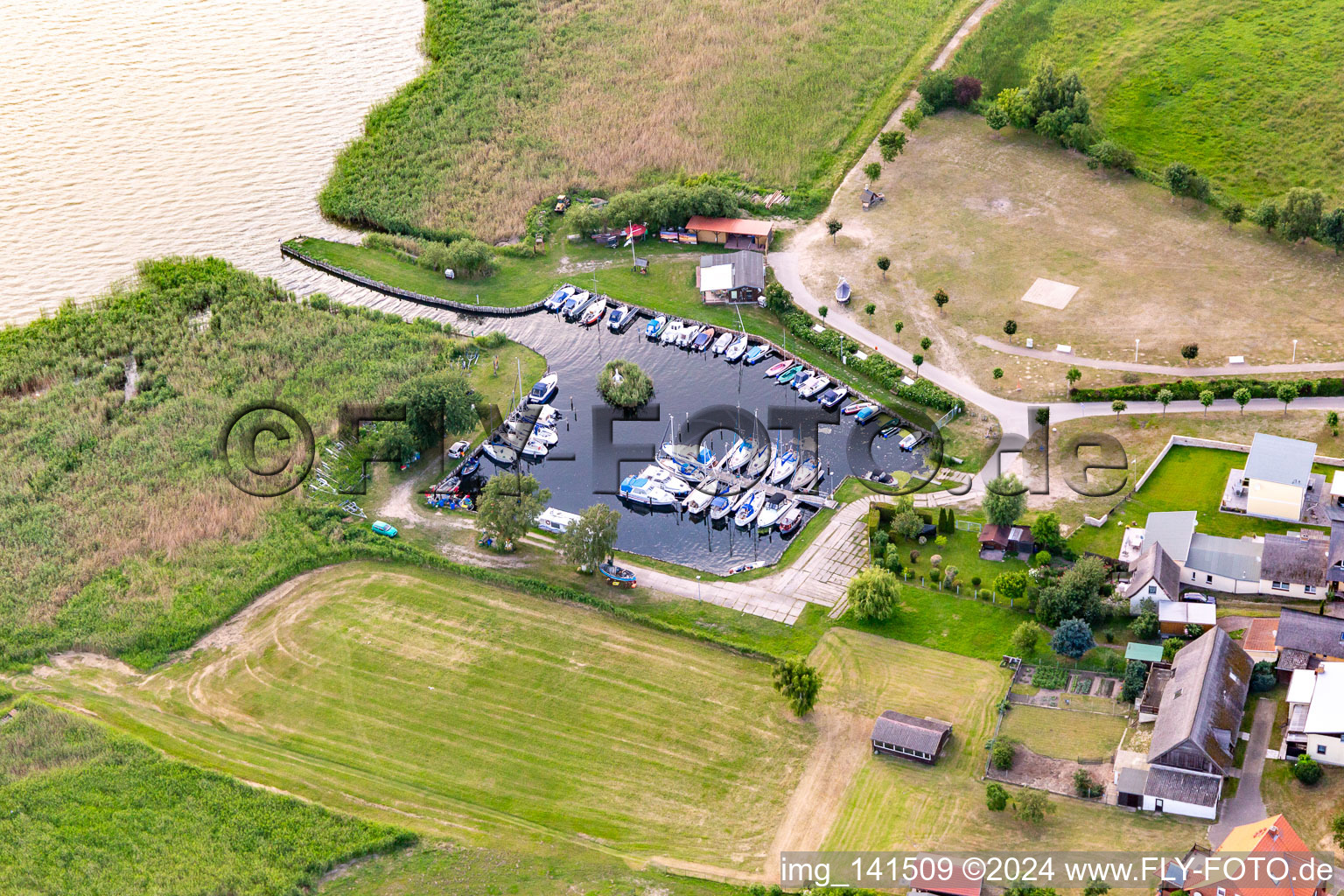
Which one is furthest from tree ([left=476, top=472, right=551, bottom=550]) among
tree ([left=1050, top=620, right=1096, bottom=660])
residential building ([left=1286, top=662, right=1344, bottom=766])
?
residential building ([left=1286, top=662, right=1344, bottom=766])

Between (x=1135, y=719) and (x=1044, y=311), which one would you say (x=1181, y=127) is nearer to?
(x=1044, y=311)

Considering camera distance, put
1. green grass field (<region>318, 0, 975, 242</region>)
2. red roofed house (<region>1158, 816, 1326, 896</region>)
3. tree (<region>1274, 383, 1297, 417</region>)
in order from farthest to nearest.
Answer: green grass field (<region>318, 0, 975, 242</region>)
tree (<region>1274, 383, 1297, 417</region>)
red roofed house (<region>1158, 816, 1326, 896</region>)

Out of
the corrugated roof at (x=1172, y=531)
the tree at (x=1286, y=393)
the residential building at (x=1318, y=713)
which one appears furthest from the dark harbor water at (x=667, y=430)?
the residential building at (x=1318, y=713)

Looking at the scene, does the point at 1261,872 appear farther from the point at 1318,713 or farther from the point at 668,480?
the point at 668,480

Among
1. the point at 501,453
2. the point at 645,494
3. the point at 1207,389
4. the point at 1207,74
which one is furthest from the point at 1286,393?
the point at 501,453

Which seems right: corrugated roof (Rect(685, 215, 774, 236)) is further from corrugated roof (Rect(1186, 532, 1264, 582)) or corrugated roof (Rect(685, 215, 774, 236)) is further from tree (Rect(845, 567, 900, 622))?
corrugated roof (Rect(1186, 532, 1264, 582))

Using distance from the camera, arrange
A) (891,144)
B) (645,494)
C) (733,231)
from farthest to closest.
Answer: (891,144), (733,231), (645,494)
